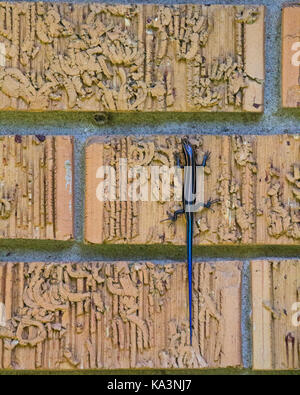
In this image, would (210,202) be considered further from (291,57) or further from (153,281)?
(291,57)

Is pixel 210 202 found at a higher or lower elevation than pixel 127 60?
lower

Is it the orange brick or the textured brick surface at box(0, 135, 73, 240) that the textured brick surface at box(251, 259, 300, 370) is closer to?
the orange brick

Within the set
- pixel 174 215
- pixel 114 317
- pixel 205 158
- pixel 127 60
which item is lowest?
pixel 114 317

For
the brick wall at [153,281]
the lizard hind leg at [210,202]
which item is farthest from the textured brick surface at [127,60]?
the lizard hind leg at [210,202]

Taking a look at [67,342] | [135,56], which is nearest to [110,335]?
[67,342]

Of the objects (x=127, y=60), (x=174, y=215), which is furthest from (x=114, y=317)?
(x=127, y=60)

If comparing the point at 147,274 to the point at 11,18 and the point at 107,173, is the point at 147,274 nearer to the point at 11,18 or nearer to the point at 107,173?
the point at 107,173
